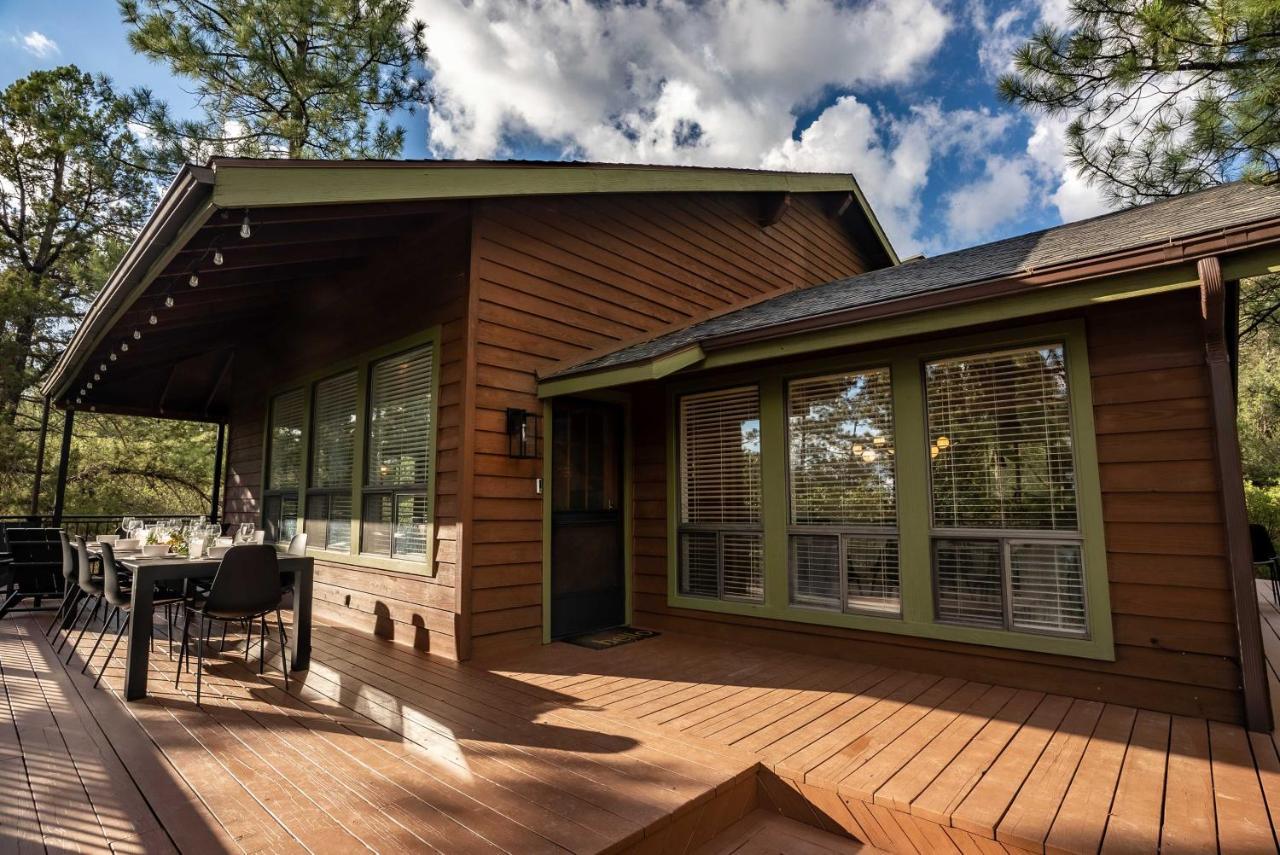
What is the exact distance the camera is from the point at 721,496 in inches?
188

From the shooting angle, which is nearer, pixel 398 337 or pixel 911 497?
pixel 911 497

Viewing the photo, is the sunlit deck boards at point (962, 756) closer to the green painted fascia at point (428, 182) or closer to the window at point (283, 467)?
the green painted fascia at point (428, 182)

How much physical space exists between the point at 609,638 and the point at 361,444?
268 cm

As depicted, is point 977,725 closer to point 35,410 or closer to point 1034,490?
point 1034,490

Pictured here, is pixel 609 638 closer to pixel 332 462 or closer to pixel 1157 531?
pixel 332 462

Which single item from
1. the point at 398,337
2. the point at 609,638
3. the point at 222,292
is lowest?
the point at 609,638

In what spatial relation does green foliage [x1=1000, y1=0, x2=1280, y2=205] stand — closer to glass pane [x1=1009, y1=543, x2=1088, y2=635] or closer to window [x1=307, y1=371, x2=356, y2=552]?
glass pane [x1=1009, y1=543, x2=1088, y2=635]

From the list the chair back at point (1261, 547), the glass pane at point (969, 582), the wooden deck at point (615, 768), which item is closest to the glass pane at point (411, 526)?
the wooden deck at point (615, 768)

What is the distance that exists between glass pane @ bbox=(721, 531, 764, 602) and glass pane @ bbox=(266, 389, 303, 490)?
4.41 metres

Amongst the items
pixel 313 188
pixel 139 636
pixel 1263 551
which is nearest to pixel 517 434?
pixel 313 188

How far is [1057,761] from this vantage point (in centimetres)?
246

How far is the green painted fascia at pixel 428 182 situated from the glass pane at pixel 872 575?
3249mm

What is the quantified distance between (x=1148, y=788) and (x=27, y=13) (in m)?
15.2

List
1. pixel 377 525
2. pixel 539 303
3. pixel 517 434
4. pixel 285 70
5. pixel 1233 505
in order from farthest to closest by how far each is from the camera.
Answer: pixel 285 70
pixel 377 525
pixel 539 303
pixel 517 434
pixel 1233 505
